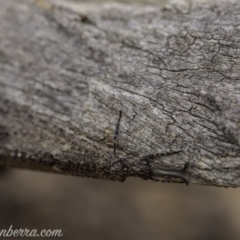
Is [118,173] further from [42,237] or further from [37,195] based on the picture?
[37,195]

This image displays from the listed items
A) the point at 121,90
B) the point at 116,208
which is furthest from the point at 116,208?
the point at 121,90

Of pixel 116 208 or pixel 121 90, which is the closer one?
pixel 121 90

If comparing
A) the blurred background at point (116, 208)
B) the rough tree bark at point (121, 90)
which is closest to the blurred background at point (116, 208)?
the blurred background at point (116, 208)

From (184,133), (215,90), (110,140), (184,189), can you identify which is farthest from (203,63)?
(184,189)

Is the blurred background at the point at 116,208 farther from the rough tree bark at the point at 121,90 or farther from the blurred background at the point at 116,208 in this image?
the rough tree bark at the point at 121,90

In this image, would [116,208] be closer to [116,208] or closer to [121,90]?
[116,208]

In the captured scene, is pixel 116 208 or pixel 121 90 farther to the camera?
pixel 116 208

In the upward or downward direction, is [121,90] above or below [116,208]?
above
